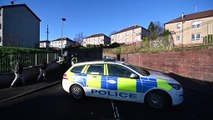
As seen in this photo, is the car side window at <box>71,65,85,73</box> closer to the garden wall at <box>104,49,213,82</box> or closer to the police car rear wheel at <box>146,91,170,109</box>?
the police car rear wheel at <box>146,91,170,109</box>

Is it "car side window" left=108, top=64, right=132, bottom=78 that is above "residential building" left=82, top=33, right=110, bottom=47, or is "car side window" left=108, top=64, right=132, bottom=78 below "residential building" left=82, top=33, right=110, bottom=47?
Answer: below

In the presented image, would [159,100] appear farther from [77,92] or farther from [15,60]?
[15,60]

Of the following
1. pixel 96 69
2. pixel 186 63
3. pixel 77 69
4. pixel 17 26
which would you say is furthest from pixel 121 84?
pixel 17 26

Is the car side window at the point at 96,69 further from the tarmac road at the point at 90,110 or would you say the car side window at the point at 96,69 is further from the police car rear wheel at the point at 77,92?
the tarmac road at the point at 90,110

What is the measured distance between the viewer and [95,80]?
8.32 m

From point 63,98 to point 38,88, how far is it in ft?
8.81

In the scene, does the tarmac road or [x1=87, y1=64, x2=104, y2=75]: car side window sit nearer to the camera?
the tarmac road

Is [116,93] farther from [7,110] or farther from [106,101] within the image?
[7,110]

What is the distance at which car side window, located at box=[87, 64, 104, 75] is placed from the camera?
8383 mm

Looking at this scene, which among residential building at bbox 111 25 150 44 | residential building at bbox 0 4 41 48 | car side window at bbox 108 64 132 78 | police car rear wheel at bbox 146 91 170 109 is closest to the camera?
police car rear wheel at bbox 146 91 170 109

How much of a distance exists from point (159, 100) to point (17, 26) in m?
41.8

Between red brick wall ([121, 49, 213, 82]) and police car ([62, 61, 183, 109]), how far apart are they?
20.9ft

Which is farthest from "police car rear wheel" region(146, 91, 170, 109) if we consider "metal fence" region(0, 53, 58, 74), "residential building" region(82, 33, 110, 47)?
"residential building" region(82, 33, 110, 47)

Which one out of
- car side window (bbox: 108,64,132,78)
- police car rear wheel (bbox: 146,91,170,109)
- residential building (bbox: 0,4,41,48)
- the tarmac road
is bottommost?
the tarmac road
